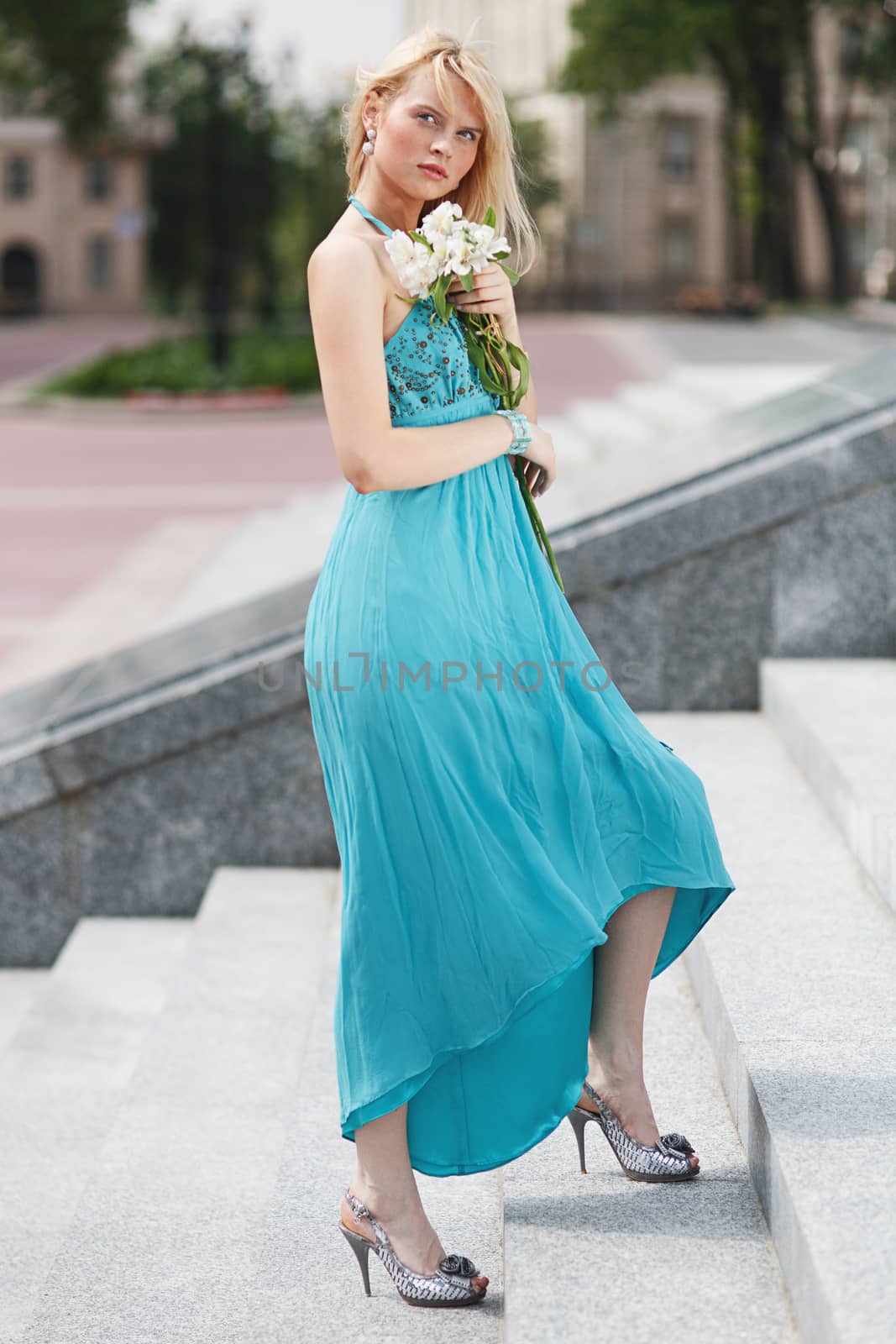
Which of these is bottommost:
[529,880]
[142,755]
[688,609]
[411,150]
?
[142,755]

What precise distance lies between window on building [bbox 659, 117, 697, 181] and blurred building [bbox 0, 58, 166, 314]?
21.3 m

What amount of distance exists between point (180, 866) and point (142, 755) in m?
0.38

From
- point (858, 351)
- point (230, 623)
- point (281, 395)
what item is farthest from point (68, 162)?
point (230, 623)

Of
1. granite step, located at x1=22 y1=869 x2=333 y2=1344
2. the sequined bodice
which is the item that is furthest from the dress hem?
the sequined bodice

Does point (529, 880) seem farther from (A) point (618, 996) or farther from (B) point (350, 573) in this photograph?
(B) point (350, 573)

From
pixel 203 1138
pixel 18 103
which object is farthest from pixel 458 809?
pixel 18 103

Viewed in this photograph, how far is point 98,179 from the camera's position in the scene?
70.8 metres

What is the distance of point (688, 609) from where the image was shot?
5.17 metres

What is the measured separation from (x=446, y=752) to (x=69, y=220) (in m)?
72.5

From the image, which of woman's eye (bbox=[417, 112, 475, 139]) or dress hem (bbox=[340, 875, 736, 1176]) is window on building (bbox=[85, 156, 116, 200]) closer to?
woman's eye (bbox=[417, 112, 475, 139])

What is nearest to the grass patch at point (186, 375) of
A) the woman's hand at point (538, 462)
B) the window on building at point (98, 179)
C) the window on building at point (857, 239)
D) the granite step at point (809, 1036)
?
the granite step at point (809, 1036)

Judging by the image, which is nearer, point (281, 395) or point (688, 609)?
point (688, 609)

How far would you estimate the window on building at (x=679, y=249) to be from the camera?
68875mm

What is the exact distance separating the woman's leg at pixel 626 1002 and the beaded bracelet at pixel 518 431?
772 mm
